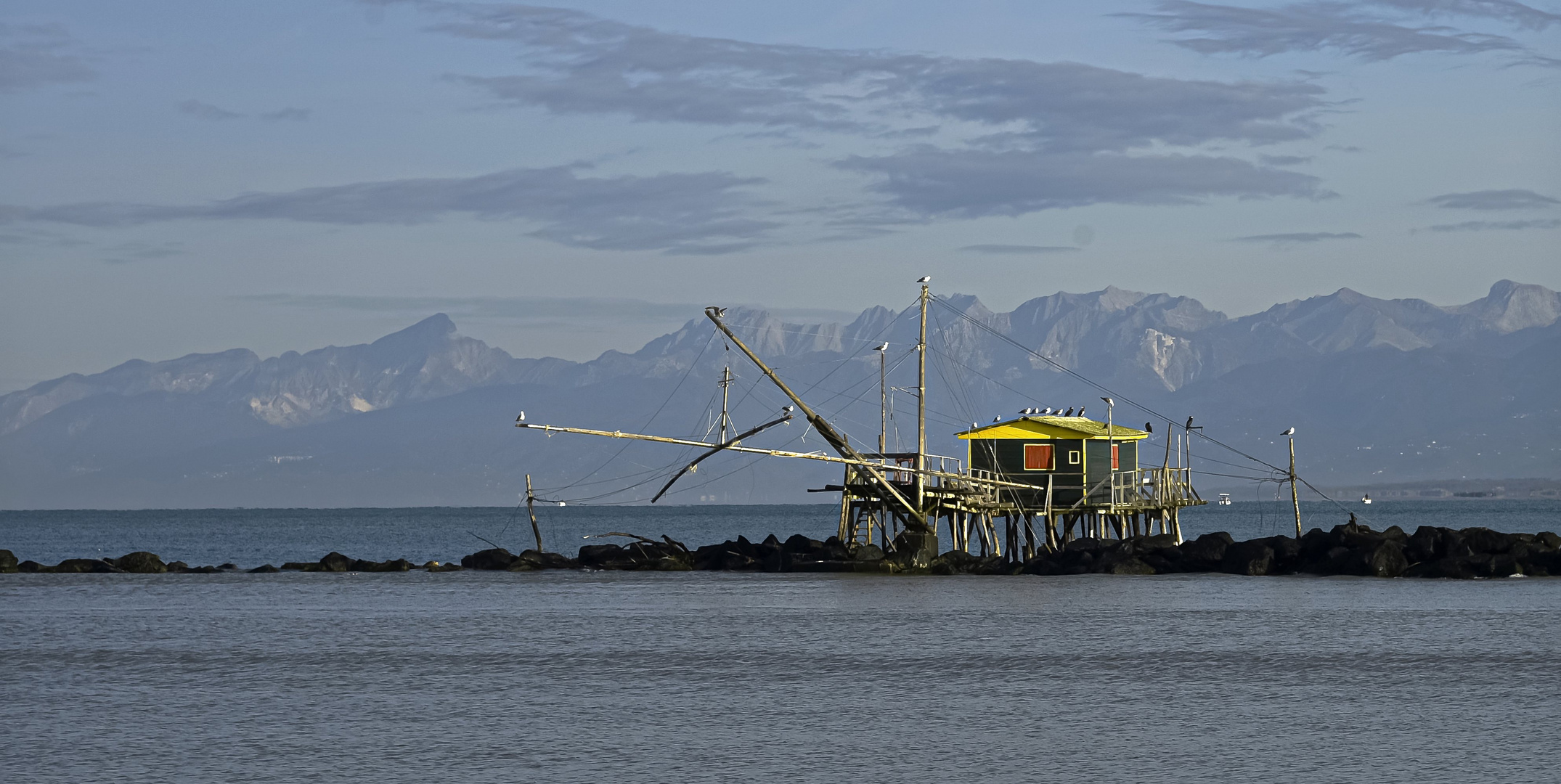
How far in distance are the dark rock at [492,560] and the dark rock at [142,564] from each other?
13903 millimetres

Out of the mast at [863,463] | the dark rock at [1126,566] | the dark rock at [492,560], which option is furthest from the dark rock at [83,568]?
the dark rock at [1126,566]

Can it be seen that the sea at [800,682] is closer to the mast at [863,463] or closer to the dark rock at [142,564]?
the mast at [863,463]

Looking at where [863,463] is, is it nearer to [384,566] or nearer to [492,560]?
[492,560]

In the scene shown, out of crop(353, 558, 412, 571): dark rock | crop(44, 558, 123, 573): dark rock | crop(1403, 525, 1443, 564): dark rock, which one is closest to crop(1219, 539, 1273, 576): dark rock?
crop(1403, 525, 1443, 564): dark rock

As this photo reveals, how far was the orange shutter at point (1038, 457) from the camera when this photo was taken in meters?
70.5

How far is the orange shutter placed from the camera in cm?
7050

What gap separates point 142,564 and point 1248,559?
4829 cm

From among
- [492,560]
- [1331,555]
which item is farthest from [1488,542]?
[492,560]

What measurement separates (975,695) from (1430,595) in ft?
94.3

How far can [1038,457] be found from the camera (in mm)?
70562

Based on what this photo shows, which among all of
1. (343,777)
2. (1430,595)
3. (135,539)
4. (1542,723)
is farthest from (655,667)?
(135,539)

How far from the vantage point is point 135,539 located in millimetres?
160625

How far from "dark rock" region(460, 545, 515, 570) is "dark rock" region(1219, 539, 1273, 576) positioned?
3074 cm

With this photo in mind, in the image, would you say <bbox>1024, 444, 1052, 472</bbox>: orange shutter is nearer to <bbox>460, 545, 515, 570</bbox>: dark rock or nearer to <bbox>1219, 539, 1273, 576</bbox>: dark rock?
<bbox>1219, 539, 1273, 576</bbox>: dark rock
